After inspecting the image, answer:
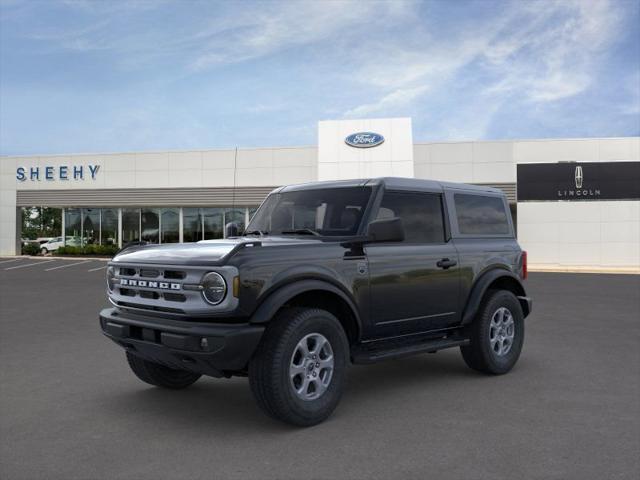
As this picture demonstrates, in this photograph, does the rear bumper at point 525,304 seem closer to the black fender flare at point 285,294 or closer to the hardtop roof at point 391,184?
the hardtop roof at point 391,184

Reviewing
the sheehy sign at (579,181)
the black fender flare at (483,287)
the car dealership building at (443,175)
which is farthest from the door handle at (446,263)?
the sheehy sign at (579,181)

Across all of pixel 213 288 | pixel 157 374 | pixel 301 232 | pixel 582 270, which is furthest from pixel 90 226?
pixel 213 288

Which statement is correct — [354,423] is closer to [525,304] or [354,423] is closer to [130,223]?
[525,304]

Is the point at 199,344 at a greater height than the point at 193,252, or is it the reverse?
the point at 193,252

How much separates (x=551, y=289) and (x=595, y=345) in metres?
8.90

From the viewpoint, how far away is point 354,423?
15.3 ft

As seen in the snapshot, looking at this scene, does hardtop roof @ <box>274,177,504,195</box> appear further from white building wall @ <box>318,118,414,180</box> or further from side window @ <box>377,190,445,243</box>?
white building wall @ <box>318,118,414,180</box>

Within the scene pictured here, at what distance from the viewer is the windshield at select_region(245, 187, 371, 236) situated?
5422mm

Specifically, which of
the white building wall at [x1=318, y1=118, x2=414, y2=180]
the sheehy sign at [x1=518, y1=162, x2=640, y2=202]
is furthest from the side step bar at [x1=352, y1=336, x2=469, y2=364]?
the sheehy sign at [x1=518, y1=162, x2=640, y2=202]

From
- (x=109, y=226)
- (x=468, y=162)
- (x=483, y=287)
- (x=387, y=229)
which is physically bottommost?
(x=483, y=287)

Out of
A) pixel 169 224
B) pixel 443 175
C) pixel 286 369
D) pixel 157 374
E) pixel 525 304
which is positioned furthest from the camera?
pixel 169 224

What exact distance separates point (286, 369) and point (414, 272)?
5.59 feet

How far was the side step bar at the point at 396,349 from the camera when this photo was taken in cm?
502

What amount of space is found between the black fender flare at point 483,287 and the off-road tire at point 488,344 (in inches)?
4.4
